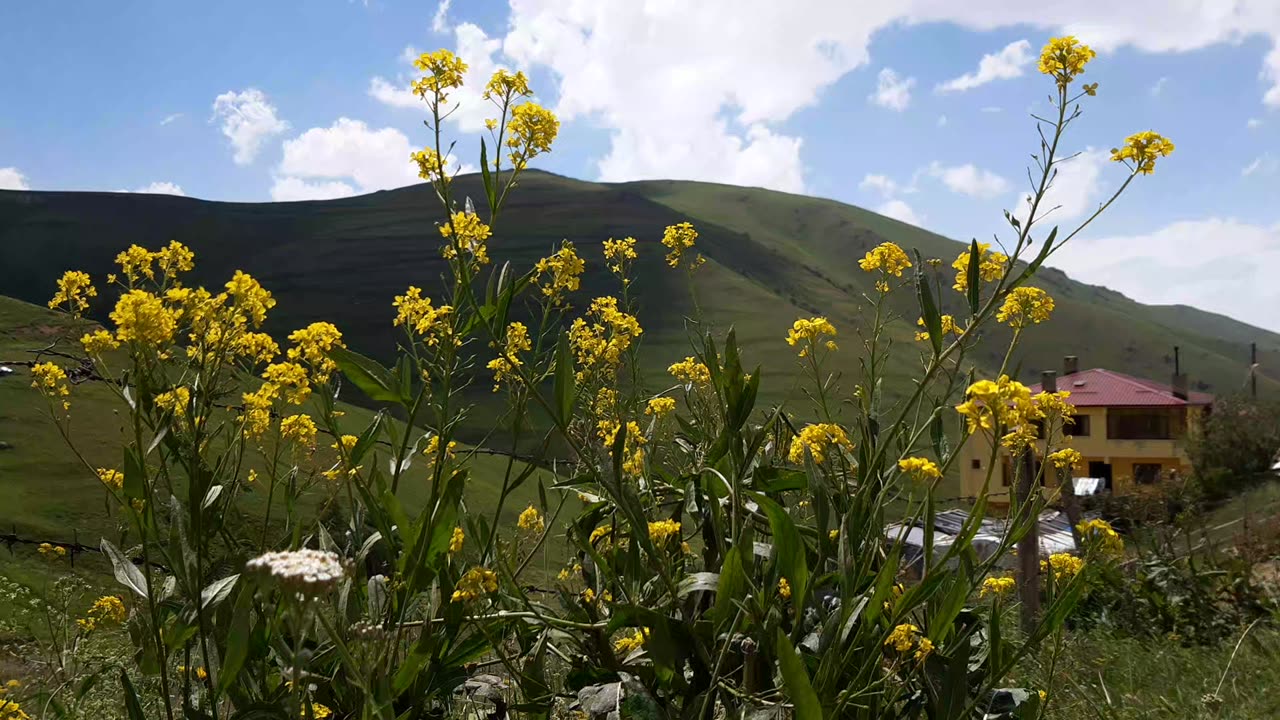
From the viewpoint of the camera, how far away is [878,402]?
1.77m

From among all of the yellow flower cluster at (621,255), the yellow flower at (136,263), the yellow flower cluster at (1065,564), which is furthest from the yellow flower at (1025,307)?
the yellow flower at (136,263)

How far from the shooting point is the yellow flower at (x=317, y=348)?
1.92 meters

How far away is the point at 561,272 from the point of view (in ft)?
8.04

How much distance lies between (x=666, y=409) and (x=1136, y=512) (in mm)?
13749

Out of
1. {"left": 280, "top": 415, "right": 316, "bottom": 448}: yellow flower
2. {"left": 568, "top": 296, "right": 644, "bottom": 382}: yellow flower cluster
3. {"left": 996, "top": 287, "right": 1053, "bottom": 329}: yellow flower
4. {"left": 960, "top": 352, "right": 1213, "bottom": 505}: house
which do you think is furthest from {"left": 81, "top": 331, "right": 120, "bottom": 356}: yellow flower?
{"left": 960, "top": 352, "right": 1213, "bottom": 505}: house

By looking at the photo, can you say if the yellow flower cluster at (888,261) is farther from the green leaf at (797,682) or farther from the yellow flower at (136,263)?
the yellow flower at (136,263)

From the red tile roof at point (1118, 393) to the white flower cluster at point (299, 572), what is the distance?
35722 millimetres

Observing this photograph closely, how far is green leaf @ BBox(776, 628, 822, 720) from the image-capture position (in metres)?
1.21

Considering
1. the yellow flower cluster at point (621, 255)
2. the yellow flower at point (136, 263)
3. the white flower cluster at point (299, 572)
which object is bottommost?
the white flower cluster at point (299, 572)

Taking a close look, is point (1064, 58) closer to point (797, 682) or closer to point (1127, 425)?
point (797, 682)

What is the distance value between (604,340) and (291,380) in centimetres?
131

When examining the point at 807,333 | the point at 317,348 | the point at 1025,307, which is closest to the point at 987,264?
the point at 1025,307

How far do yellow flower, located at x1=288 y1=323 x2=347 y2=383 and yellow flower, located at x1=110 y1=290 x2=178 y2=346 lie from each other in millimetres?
449

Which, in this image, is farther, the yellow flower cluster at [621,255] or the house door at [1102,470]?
the house door at [1102,470]
